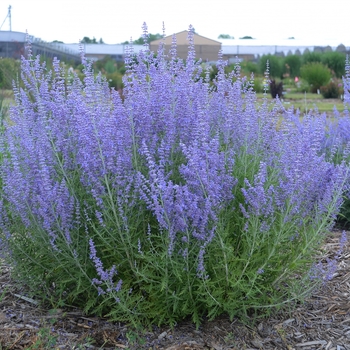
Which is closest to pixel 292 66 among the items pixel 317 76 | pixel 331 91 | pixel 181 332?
pixel 317 76

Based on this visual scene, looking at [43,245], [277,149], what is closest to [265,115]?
[277,149]

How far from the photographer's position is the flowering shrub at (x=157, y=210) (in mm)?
2998

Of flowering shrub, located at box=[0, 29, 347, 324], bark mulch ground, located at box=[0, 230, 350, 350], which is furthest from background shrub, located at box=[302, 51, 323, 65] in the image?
bark mulch ground, located at box=[0, 230, 350, 350]

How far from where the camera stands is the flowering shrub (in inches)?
118

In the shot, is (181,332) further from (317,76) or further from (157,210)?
(317,76)

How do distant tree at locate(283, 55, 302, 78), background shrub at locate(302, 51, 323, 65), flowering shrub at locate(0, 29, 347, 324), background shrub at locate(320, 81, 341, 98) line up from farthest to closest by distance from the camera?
1. background shrub at locate(302, 51, 323, 65)
2. distant tree at locate(283, 55, 302, 78)
3. background shrub at locate(320, 81, 341, 98)
4. flowering shrub at locate(0, 29, 347, 324)

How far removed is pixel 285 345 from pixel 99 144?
70.4 inches

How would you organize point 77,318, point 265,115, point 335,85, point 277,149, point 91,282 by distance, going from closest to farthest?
point 91,282, point 77,318, point 277,149, point 265,115, point 335,85

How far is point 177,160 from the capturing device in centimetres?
339

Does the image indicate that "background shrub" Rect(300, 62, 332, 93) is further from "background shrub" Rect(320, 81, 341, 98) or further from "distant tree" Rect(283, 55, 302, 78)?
"distant tree" Rect(283, 55, 302, 78)

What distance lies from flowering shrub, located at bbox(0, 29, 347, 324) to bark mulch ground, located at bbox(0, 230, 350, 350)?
0.12 meters

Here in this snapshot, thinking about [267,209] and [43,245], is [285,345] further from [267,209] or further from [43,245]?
[43,245]

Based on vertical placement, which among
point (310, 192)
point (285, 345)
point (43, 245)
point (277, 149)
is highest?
point (277, 149)

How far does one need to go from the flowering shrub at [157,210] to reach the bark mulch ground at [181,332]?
117 millimetres
